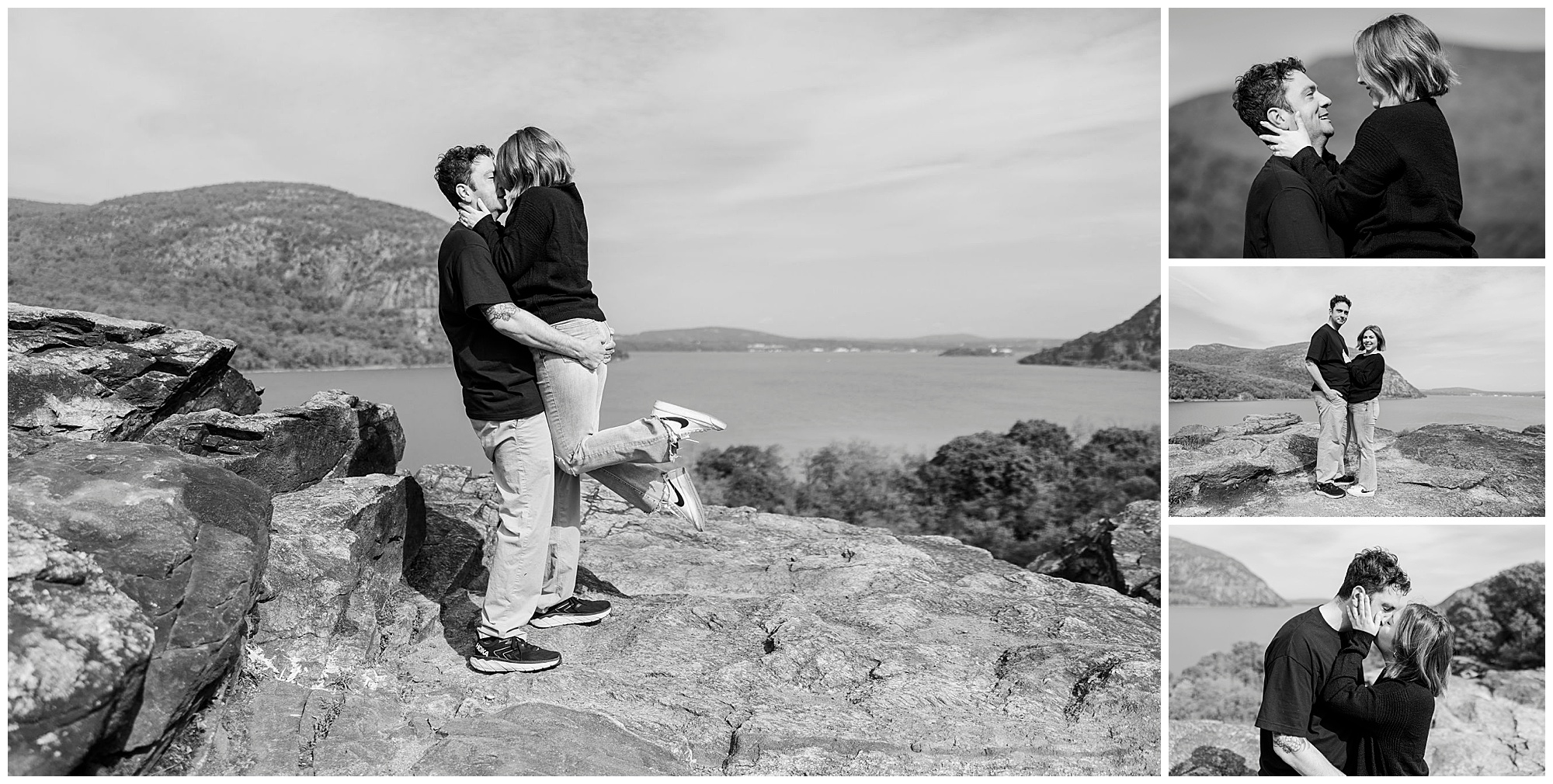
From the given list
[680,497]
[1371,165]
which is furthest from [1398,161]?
[680,497]

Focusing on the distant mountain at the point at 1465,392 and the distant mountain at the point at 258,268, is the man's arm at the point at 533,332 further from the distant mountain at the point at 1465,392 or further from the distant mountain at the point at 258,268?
the distant mountain at the point at 258,268

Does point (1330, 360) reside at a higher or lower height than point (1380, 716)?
higher

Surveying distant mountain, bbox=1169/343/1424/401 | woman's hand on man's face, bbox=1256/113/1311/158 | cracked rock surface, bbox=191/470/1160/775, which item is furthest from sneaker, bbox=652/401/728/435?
woman's hand on man's face, bbox=1256/113/1311/158

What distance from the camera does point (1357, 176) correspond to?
2543mm

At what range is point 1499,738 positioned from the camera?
6.52m

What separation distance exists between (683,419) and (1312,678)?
2.56 meters

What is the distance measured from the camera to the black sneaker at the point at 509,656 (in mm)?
3729

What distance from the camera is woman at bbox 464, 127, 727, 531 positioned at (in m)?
3.71

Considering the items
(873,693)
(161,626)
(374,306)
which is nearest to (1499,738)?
(873,693)

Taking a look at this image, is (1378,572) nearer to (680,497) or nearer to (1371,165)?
(1371,165)

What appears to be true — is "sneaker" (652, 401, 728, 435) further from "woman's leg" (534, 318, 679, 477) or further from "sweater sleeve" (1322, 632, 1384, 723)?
"sweater sleeve" (1322, 632, 1384, 723)

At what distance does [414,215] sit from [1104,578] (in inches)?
679

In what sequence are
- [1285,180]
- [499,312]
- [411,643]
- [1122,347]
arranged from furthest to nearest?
[1122,347], [411,643], [499,312], [1285,180]

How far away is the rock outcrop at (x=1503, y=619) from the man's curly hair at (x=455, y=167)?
221 inches
